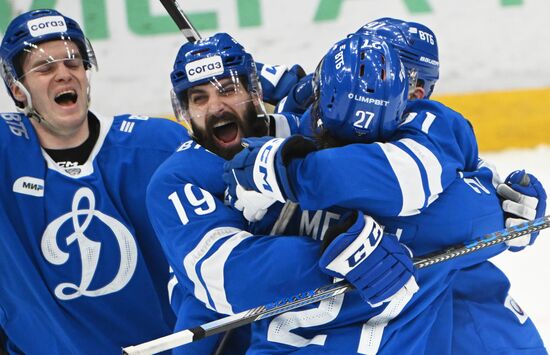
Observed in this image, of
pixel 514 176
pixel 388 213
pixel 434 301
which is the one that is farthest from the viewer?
pixel 514 176

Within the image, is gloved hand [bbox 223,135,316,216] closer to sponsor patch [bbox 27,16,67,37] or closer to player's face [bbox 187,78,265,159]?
player's face [bbox 187,78,265,159]

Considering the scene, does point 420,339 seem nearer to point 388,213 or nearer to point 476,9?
point 388,213

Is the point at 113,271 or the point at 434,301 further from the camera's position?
the point at 113,271

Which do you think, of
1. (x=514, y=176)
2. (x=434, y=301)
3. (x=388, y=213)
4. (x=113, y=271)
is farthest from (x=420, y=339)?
(x=113, y=271)

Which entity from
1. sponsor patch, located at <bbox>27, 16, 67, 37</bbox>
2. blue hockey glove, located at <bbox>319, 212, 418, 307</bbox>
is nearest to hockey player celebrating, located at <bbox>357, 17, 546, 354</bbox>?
blue hockey glove, located at <bbox>319, 212, 418, 307</bbox>

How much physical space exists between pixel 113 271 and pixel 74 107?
453mm

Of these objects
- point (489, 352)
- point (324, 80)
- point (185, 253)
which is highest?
point (324, 80)

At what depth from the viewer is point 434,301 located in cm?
202

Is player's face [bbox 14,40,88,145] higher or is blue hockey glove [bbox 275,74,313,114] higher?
player's face [bbox 14,40,88,145]

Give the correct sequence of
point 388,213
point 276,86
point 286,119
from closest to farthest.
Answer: point 388,213, point 286,119, point 276,86

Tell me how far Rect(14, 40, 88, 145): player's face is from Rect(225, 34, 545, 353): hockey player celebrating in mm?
776

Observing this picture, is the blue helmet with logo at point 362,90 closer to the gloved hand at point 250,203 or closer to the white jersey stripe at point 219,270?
the gloved hand at point 250,203

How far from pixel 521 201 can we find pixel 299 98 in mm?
722

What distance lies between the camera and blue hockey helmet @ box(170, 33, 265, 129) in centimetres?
232
